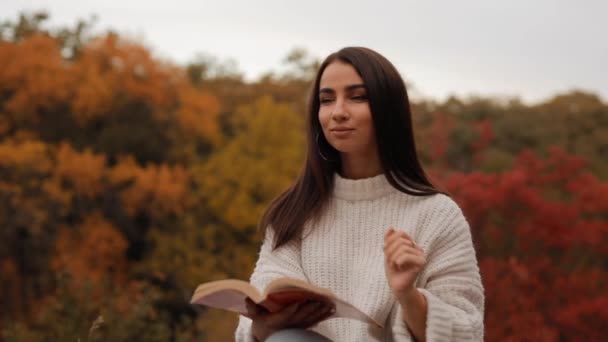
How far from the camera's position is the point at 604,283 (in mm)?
14492

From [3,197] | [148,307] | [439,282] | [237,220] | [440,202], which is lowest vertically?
[237,220]


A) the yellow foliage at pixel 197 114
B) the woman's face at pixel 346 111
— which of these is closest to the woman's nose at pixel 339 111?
the woman's face at pixel 346 111

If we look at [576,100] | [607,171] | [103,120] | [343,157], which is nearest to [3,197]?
[103,120]

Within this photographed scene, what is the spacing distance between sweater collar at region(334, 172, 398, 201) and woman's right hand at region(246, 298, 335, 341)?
1.71ft

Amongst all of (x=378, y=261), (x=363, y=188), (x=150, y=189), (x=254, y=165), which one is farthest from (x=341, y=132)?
(x=254, y=165)

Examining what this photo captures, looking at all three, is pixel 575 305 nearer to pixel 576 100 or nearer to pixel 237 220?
pixel 237 220

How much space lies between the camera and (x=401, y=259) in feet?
6.86

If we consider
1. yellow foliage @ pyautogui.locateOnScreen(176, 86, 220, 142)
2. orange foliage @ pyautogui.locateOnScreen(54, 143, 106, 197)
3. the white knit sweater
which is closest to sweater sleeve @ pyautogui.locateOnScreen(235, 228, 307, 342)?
the white knit sweater

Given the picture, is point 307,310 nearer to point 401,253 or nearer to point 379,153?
point 401,253

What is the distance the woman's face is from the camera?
2.56 m

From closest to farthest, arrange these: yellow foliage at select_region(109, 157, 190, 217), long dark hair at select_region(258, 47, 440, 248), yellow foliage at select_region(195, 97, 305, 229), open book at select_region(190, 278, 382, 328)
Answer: open book at select_region(190, 278, 382, 328), long dark hair at select_region(258, 47, 440, 248), yellow foliage at select_region(109, 157, 190, 217), yellow foliage at select_region(195, 97, 305, 229)

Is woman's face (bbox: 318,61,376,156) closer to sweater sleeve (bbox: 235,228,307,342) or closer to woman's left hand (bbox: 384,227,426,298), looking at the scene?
sweater sleeve (bbox: 235,228,307,342)

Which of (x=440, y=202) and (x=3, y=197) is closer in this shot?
(x=440, y=202)

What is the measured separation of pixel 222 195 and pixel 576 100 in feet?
45.4
